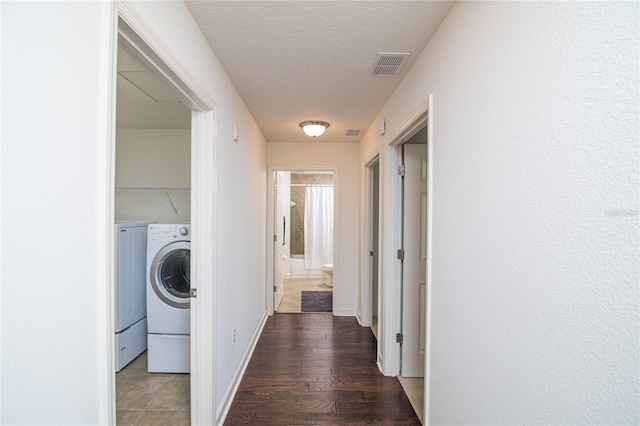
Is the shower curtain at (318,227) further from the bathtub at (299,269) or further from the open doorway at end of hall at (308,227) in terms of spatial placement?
the bathtub at (299,269)

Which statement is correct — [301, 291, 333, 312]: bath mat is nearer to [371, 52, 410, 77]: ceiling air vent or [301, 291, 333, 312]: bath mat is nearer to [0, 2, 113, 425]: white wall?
[371, 52, 410, 77]: ceiling air vent

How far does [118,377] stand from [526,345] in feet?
9.93

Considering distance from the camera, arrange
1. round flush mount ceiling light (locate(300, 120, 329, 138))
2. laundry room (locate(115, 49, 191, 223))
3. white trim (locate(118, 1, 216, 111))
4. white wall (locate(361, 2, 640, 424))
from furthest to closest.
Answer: laundry room (locate(115, 49, 191, 223)), round flush mount ceiling light (locate(300, 120, 329, 138)), white trim (locate(118, 1, 216, 111)), white wall (locate(361, 2, 640, 424))

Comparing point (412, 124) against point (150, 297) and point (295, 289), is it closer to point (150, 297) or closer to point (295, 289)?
point (150, 297)

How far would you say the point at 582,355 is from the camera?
2.24 feet

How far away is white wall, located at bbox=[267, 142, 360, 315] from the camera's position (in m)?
3.93

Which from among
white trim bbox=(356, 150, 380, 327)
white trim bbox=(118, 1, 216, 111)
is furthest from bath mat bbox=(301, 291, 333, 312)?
white trim bbox=(118, 1, 216, 111)

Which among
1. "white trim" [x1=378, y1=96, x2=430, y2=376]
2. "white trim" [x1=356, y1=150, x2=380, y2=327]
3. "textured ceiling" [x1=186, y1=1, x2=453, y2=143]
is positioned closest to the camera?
"textured ceiling" [x1=186, y1=1, x2=453, y2=143]

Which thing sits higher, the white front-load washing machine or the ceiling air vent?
the ceiling air vent

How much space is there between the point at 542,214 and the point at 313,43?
4.75 feet

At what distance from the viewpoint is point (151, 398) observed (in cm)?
217

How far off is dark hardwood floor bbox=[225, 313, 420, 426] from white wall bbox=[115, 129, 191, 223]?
198 cm

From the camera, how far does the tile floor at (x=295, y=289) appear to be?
431 centimetres

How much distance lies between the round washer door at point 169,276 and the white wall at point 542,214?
219cm
